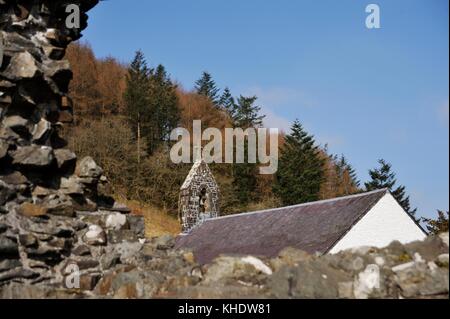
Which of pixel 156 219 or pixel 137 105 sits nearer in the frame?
pixel 156 219

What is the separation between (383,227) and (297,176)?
24807 mm

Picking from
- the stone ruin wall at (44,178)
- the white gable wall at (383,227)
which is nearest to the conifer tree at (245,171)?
the white gable wall at (383,227)

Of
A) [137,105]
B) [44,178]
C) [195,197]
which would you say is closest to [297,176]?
[137,105]

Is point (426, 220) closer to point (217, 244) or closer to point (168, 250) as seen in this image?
point (217, 244)

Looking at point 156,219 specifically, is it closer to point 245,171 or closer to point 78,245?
point 245,171

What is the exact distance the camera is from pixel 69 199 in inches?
213

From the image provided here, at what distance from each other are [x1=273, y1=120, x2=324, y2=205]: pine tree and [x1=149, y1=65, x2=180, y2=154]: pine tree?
8533mm

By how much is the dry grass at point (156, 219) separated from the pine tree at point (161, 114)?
17.4 ft

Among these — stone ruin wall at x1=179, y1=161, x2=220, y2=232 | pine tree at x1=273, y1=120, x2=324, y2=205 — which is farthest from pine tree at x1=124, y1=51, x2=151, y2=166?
stone ruin wall at x1=179, y1=161, x2=220, y2=232

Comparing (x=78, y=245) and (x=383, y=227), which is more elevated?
(x=383, y=227)

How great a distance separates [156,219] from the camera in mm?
34969

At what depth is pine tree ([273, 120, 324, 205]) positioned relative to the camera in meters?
37.9

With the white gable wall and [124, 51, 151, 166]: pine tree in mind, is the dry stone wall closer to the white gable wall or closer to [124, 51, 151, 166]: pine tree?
the white gable wall
